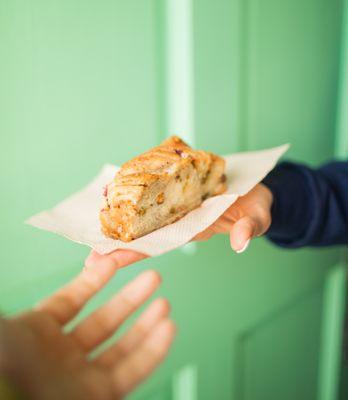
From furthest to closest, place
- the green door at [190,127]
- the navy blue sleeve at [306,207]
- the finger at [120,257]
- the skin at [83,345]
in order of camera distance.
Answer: the navy blue sleeve at [306,207]
the green door at [190,127]
the finger at [120,257]
the skin at [83,345]

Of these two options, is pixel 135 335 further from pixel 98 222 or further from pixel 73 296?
pixel 98 222

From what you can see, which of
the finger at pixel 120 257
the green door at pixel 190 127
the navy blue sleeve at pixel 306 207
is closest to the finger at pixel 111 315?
the finger at pixel 120 257

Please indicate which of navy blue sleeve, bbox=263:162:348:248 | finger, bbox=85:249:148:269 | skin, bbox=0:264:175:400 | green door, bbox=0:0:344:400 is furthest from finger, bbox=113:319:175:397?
navy blue sleeve, bbox=263:162:348:248

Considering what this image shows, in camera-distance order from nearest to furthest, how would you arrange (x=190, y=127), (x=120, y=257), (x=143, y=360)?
(x=143, y=360) < (x=120, y=257) < (x=190, y=127)

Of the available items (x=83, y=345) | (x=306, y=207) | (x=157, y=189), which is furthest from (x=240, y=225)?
(x=306, y=207)

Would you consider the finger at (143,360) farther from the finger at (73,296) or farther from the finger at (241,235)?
the finger at (241,235)
